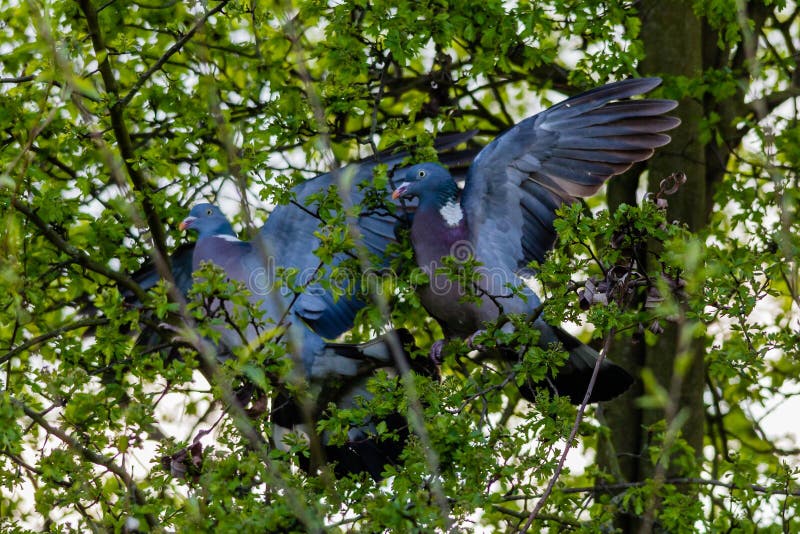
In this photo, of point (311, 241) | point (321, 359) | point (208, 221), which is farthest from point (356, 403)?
point (208, 221)

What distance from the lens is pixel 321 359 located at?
601cm

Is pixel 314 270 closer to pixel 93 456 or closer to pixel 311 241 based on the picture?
pixel 311 241

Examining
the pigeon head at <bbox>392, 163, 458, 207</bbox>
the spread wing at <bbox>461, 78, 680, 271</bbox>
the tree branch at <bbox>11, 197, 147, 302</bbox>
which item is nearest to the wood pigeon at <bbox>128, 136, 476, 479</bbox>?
the pigeon head at <bbox>392, 163, 458, 207</bbox>

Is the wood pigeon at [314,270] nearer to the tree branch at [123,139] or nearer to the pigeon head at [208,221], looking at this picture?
the pigeon head at [208,221]

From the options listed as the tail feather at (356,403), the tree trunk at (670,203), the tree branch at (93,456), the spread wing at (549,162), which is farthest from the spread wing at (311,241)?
the tree branch at (93,456)

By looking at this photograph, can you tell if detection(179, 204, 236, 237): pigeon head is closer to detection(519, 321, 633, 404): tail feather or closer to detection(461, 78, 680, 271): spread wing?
detection(461, 78, 680, 271): spread wing

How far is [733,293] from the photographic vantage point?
409 centimetres

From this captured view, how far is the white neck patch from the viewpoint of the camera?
5.71 meters

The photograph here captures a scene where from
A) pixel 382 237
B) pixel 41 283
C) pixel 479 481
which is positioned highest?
pixel 382 237

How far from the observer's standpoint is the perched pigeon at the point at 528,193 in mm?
5555

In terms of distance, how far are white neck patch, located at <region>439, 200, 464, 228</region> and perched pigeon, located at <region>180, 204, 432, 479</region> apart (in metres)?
0.63

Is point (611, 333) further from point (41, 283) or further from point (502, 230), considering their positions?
point (41, 283)

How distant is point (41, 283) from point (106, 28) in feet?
4.78

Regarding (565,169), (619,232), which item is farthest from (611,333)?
(565,169)
